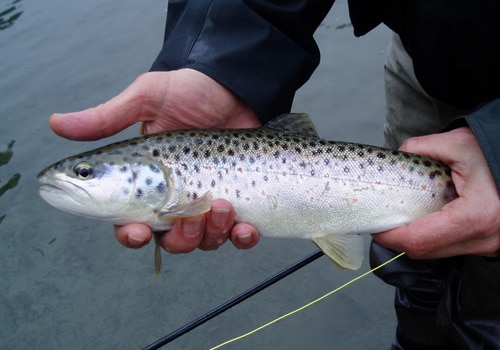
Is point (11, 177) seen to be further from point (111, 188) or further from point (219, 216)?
point (219, 216)

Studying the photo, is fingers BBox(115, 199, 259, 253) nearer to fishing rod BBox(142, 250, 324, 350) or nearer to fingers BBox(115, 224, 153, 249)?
fingers BBox(115, 224, 153, 249)

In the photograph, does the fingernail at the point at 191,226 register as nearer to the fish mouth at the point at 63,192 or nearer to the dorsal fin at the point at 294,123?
the fish mouth at the point at 63,192

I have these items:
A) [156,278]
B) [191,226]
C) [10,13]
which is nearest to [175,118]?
[191,226]

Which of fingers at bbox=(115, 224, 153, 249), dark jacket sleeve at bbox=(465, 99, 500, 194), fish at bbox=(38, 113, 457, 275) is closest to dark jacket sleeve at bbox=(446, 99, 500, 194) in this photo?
dark jacket sleeve at bbox=(465, 99, 500, 194)

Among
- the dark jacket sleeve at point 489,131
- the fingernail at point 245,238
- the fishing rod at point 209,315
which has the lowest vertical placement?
the fishing rod at point 209,315

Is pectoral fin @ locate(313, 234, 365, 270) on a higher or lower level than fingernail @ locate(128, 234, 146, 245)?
lower

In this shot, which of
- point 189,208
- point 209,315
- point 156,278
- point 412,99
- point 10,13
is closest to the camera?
point 189,208

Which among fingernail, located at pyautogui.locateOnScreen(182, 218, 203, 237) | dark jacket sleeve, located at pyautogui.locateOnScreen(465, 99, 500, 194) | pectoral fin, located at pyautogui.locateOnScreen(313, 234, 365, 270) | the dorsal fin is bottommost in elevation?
pectoral fin, located at pyautogui.locateOnScreen(313, 234, 365, 270)

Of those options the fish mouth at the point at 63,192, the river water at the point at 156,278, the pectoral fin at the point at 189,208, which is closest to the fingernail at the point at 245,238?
the pectoral fin at the point at 189,208

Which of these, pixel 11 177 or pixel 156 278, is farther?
pixel 11 177
